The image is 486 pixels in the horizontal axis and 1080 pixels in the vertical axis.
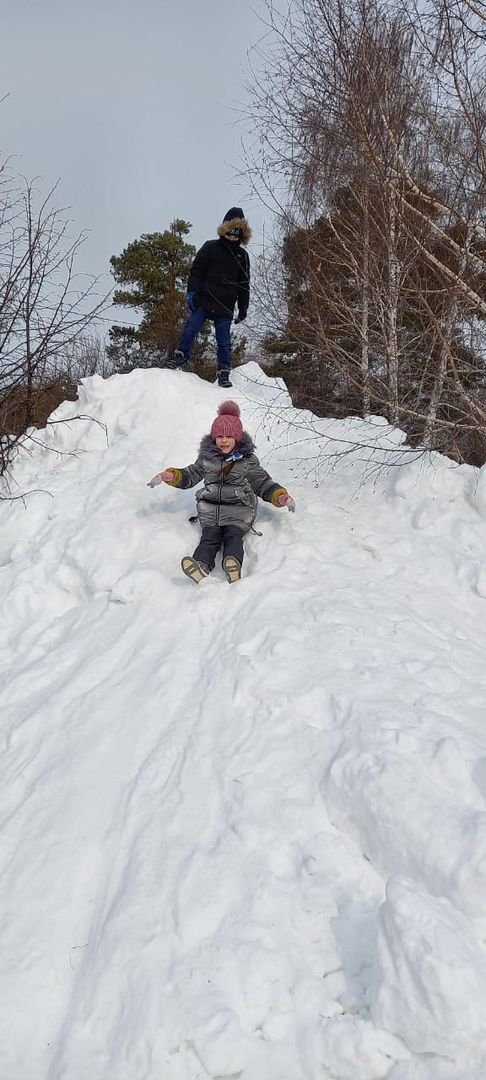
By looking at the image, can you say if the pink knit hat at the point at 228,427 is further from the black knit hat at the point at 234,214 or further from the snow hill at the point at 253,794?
the black knit hat at the point at 234,214

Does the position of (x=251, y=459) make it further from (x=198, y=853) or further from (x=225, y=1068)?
(x=225, y=1068)

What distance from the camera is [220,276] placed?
6.16 m

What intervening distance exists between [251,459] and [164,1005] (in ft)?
10.4

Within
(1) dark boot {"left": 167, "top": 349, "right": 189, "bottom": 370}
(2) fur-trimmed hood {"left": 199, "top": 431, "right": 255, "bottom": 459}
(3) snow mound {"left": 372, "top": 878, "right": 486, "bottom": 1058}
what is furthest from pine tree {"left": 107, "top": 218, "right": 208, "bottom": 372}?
(3) snow mound {"left": 372, "top": 878, "right": 486, "bottom": 1058}

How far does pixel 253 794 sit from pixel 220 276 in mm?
5355

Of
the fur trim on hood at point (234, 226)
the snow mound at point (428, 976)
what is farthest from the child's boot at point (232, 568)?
the fur trim on hood at point (234, 226)

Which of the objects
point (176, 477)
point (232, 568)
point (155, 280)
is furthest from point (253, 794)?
point (155, 280)

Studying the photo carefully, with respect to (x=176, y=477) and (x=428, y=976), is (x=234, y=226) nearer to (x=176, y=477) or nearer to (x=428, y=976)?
(x=176, y=477)

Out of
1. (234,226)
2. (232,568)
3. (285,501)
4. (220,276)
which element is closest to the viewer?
(232,568)

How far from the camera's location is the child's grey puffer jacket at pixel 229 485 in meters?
4.08

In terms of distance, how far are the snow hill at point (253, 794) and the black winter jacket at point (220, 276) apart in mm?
2772

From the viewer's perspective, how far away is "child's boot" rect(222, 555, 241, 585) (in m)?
Result: 3.70

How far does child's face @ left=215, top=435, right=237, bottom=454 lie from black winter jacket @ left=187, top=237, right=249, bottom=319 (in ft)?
9.05

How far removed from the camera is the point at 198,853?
7.52ft
